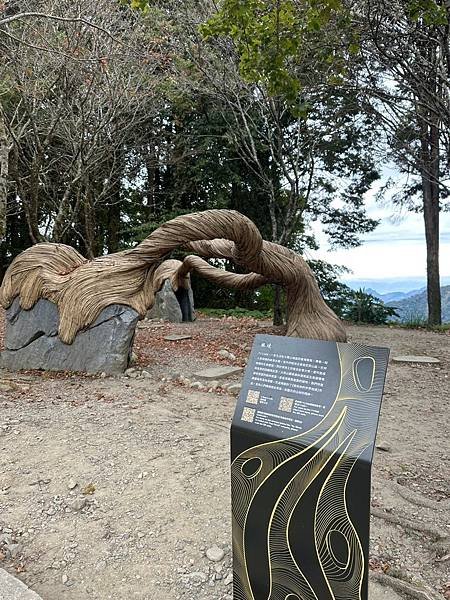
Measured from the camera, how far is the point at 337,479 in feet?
5.05

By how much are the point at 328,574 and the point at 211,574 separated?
32.4 inches

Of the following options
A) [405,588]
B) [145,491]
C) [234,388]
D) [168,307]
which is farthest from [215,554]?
[168,307]

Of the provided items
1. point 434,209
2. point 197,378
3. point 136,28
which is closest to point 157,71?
point 136,28

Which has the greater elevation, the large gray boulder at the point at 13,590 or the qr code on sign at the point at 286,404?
the qr code on sign at the point at 286,404

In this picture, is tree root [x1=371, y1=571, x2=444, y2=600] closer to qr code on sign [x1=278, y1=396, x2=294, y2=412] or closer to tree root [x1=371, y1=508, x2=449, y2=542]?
tree root [x1=371, y1=508, x2=449, y2=542]

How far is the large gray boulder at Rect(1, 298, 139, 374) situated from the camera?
5395mm

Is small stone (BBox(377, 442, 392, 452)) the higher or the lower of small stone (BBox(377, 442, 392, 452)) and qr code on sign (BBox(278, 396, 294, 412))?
the lower

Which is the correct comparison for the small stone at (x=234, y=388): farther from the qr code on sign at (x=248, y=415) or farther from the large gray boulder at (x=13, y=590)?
the qr code on sign at (x=248, y=415)

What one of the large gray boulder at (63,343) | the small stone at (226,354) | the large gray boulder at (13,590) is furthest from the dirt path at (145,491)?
the small stone at (226,354)

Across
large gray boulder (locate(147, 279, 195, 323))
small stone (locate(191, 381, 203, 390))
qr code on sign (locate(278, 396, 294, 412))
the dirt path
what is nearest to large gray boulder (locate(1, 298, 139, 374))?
the dirt path

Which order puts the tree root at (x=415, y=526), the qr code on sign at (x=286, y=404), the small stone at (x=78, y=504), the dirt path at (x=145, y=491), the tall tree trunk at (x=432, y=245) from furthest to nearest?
1. the tall tree trunk at (x=432, y=245)
2. the small stone at (x=78, y=504)
3. the tree root at (x=415, y=526)
4. the dirt path at (x=145, y=491)
5. the qr code on sign at (x=286, y=404)

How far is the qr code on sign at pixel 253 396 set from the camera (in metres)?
1.78

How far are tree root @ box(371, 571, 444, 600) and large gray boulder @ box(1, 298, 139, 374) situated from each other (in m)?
3.78

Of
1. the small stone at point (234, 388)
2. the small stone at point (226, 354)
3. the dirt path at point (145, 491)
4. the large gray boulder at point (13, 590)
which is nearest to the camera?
the large gray boulder at point (13, 590)
